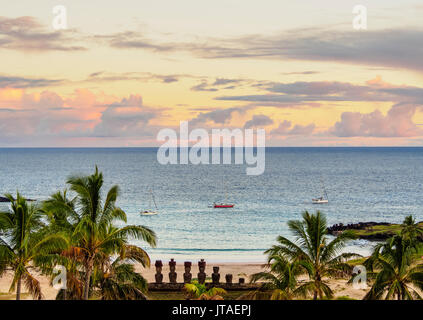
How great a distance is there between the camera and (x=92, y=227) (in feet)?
74.0

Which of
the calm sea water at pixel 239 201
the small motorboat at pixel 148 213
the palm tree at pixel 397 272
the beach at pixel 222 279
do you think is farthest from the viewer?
the small motorboat at pixel 148 213

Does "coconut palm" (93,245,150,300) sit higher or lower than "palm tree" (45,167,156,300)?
lower

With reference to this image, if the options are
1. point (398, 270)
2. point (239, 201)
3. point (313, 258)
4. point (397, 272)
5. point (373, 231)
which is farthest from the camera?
point (239, 201)

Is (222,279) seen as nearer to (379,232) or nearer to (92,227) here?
(92,227)

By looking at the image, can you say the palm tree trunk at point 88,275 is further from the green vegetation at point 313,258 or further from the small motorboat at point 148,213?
the small motorboat at point 148,213

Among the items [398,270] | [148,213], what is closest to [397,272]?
[398,270]

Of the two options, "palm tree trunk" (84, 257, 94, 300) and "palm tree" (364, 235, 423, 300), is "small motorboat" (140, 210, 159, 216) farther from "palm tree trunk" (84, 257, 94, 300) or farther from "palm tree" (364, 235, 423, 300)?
"palm tree" (364, 235, 423, 300)

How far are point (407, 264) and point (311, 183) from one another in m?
138

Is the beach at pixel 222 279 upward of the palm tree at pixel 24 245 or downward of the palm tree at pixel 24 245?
downward

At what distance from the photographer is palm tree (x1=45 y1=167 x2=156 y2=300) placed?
74.0 feet

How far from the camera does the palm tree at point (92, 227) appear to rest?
22547 mm

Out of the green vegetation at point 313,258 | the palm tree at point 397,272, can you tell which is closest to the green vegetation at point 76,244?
the green vegetation at point 313,258

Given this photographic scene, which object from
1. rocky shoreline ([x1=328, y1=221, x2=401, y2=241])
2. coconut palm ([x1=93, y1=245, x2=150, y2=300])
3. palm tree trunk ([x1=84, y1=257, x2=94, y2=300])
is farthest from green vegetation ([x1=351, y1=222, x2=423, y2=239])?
palm tree trunk ([x1=84, y1=257, x2=94, y2=300])
